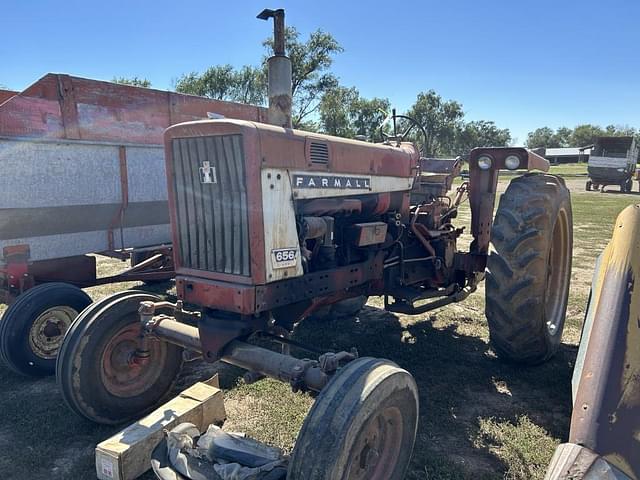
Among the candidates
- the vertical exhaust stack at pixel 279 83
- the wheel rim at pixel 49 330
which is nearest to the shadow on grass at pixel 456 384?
the wheel rim at pixel 49 330

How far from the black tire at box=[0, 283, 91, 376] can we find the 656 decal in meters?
2.22

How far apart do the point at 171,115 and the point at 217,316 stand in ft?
12.3

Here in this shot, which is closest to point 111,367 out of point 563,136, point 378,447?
point 378,447

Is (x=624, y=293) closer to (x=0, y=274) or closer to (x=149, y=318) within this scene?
(x=149, y=318)

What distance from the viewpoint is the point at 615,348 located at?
218 centimetres

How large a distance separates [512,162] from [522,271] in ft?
3.64

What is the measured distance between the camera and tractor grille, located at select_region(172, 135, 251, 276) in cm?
261

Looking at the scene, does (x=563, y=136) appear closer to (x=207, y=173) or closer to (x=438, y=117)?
(x=438, y=117)

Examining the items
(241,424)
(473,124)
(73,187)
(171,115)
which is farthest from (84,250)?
(473,124)

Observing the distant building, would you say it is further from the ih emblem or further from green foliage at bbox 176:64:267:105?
the ih emblem

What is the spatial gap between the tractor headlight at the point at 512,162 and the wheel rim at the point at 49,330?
397cm

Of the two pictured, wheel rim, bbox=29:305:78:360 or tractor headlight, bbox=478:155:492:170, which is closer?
wheel rim, bbox=29:305:78:360

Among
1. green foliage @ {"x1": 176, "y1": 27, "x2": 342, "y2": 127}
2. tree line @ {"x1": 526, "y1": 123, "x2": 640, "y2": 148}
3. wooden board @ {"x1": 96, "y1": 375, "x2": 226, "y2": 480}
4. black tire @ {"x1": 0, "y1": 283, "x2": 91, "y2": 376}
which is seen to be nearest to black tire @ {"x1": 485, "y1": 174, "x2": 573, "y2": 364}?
wooden board @ {"x1": 96, "y1": 375, "x2": 226, "y2": 480}

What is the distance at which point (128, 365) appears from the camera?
3252 mm
